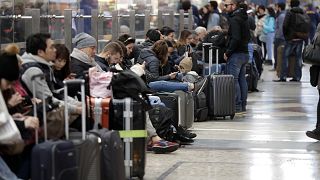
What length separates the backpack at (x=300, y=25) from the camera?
67.5 ft

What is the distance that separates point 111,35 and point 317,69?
14.5 ft

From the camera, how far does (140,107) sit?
315 inches

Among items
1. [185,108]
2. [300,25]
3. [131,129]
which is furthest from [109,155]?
[300,25]

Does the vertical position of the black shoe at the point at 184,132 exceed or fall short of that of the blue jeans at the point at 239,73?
it falls short

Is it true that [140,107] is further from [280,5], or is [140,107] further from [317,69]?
[280,5]

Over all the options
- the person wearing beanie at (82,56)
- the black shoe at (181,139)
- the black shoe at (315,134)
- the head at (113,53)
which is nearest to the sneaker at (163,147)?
the black shoe at (181,139)

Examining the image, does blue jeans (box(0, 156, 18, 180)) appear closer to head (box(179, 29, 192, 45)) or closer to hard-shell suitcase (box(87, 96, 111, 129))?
hard-shell suitcase (box(87, 96, 111, 129))

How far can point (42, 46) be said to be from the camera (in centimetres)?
750

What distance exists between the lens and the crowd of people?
6551 millimetres

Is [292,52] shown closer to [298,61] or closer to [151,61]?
[298,61]

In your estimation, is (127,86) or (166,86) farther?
(166,86)

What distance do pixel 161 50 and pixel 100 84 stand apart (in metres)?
3.91

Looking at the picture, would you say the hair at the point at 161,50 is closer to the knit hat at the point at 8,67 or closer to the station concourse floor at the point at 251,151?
the station concourse floor at the point at 251,151

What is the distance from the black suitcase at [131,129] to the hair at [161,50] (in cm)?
388
